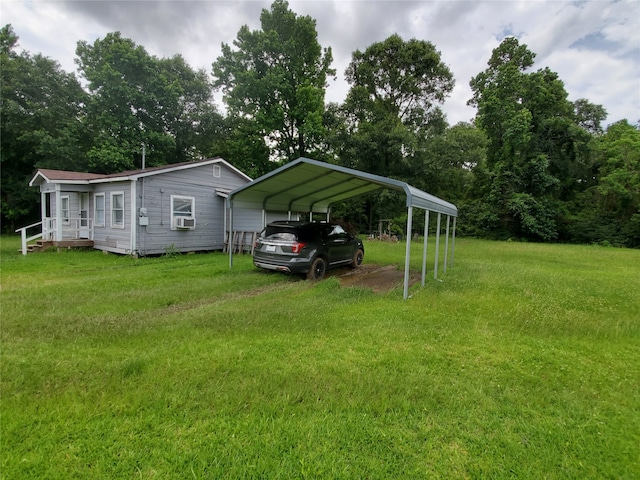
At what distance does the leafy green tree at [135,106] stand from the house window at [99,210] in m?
8.67

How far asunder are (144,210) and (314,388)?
10616mm

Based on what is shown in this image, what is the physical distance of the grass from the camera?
2051 mm

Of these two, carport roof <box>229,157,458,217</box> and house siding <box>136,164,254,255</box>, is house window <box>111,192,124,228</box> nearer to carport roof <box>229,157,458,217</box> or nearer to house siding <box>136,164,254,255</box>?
house siding <box>136,164,254,255</box>

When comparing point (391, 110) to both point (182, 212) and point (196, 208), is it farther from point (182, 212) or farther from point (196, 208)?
point (182, 212)

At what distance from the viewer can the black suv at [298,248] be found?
7.54m

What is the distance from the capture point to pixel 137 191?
1105cm

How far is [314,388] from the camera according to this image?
285 cm

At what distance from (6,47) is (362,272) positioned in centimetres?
2961

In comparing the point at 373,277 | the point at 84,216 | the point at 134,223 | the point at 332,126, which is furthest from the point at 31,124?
the point at 373,277

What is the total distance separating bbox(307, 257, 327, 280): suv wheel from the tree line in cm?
1508

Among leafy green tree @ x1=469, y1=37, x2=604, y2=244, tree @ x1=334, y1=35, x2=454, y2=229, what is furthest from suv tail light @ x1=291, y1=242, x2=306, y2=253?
leafy green tree @ x1=469, y1=37, x2=604, y2=244

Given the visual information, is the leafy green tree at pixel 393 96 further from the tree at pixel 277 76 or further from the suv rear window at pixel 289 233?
the suv rear window at pixel 289 233

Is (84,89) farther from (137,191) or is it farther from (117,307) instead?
(117,307)

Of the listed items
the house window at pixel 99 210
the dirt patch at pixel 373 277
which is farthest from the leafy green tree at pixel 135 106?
the dirt patch at pixel 373 277
